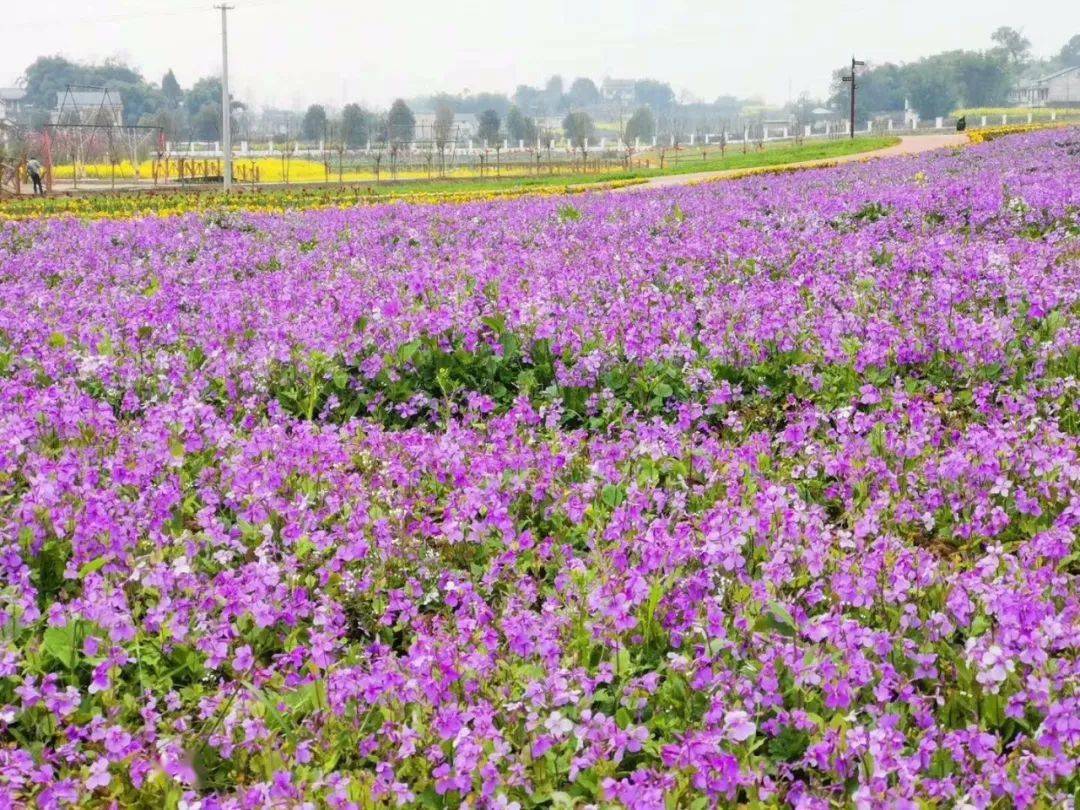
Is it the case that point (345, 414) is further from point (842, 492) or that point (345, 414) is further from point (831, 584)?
point (831, 584)

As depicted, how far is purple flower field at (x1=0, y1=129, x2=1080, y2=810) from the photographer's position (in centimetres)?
327

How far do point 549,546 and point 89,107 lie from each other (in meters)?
126

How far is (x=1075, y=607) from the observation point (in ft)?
12.2

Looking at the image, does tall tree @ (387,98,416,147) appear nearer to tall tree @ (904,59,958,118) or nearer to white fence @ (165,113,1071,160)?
white fence @ (165,113,1071,160)

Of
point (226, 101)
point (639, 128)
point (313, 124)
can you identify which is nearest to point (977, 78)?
point (639, 128)

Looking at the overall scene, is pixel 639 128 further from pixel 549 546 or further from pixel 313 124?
pixel 549 546

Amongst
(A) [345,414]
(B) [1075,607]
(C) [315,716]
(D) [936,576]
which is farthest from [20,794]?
(A) [345,414]

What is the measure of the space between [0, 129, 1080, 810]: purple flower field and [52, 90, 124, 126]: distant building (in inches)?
3235

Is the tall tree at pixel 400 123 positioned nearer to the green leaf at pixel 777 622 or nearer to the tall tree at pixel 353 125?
the tall tree at pixel 353 125

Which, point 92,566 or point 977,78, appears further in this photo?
point 977,78

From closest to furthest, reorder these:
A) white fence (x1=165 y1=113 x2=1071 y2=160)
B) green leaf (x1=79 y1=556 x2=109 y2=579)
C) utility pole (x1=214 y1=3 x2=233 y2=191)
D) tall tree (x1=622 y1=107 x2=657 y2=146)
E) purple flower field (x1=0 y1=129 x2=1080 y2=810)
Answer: purple flower field (x1=0 y1=129 x2=1080 y2=810) < green leaf (x1=79 y1=556 x2=109 y2=579) < utility pole (x1=214 y1=3 x2=233 y2=191) < white fence (x1=165 y1=113 x2=1071 y2=160) < tall tree (x1=622 y1=107 x2=657 y2=146)

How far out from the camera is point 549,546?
474cm

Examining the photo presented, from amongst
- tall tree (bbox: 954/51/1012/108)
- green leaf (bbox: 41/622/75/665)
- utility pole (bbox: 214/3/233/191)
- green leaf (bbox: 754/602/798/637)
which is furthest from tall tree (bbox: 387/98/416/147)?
green leaf (bbox: 754/602/798/637)

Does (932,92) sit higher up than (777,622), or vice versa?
(932,92)
